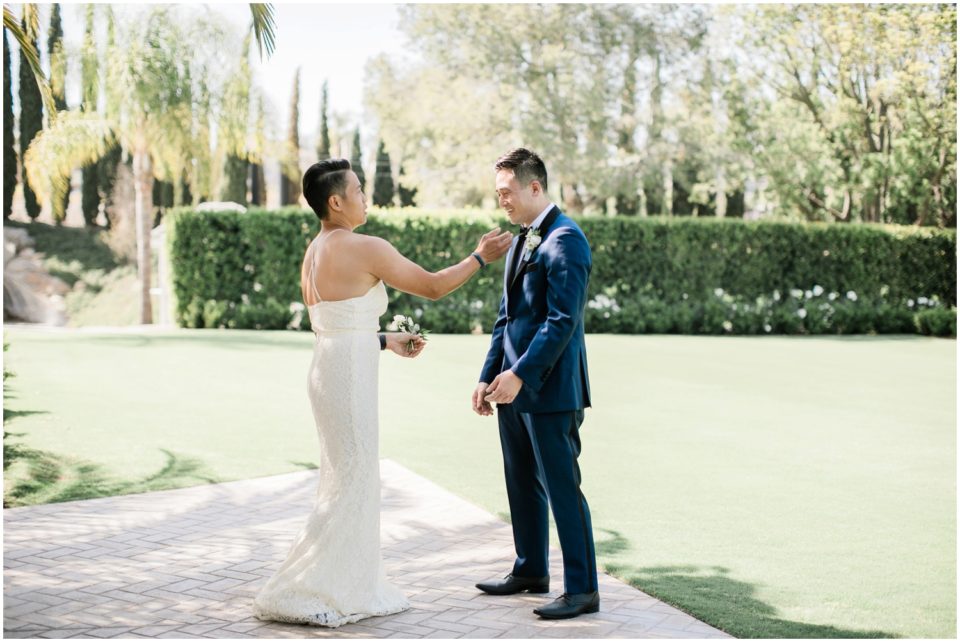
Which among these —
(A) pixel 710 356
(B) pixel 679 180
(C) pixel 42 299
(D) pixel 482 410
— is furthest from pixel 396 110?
(D) pixel 482 410

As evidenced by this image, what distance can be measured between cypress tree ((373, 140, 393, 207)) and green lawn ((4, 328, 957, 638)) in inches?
1109

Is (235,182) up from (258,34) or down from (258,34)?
up

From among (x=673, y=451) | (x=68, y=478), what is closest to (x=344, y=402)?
(x=68, y=478)

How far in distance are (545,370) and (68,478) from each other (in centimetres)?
485

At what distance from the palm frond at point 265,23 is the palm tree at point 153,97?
19.4 meters

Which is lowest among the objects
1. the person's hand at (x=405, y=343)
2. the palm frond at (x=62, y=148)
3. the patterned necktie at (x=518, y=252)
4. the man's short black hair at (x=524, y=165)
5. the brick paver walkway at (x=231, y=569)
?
the brick paver walkway at (x=231, y=569)

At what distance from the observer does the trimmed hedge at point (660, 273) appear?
63.8 feet

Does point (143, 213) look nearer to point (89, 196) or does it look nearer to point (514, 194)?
point (89, 196)

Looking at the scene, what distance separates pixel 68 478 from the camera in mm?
7672

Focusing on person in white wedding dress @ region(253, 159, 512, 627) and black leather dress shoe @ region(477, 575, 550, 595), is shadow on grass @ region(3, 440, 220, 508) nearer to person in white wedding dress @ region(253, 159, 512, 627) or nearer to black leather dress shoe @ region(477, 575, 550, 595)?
person in white wedding dress @ region(253, 159, 512, 627)

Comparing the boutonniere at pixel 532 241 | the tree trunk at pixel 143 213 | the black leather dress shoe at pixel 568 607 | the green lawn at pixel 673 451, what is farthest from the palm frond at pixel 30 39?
the tree trunk at pixel 143 213

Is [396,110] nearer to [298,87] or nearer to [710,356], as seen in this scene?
[298,87]

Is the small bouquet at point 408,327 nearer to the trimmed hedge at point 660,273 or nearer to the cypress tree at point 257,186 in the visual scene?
the trimmed hedge at point 660,273

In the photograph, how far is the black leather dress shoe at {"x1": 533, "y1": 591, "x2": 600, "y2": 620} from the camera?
Result: 179 inches
